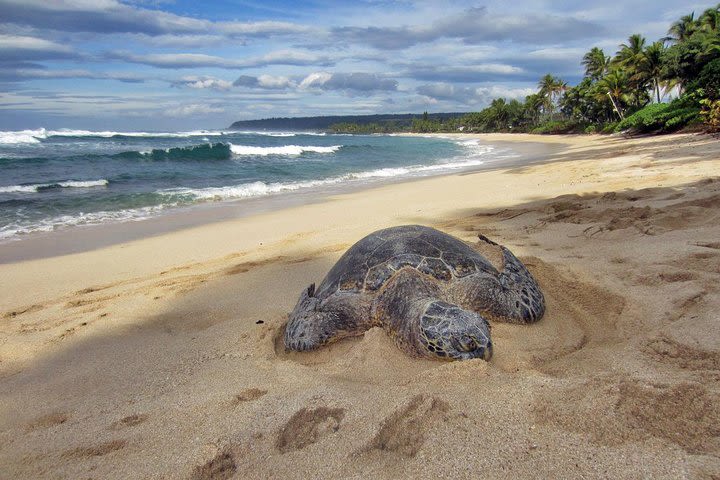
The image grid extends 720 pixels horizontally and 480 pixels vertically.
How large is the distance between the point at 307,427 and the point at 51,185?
17.8 meters

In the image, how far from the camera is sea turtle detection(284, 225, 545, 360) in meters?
3.31

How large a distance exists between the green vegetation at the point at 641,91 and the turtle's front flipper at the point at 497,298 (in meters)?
20.9

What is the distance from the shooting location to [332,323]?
3578mm

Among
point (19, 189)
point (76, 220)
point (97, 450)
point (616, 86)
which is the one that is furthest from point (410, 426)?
point (616, 86)

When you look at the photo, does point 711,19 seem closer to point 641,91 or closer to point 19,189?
point 641,91

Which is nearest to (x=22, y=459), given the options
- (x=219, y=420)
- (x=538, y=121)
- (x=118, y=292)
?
(x=219, y=420)

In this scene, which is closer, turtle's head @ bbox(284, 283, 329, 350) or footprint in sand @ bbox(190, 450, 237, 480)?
footprint in sand @ bbox(190, 450, 237, 480)

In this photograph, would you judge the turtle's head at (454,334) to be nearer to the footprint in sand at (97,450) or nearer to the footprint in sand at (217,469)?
the footprint in sand at (217,469)

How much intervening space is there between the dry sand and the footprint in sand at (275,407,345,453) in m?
0.01

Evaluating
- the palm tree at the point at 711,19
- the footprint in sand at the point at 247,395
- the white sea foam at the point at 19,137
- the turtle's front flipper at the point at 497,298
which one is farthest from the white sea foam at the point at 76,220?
the palm tree at the point at 711,19

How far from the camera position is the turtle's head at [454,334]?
2.85 m

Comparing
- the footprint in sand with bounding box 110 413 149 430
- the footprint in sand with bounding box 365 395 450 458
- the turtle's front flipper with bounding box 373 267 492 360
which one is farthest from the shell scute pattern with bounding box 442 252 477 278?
the footprint in sand with bounding box 110 413 149 430

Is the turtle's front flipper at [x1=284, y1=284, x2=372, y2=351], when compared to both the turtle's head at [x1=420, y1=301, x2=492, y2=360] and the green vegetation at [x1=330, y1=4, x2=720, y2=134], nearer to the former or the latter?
the turtle's head at [x1=420, y1=301, x2=492, y2=360]

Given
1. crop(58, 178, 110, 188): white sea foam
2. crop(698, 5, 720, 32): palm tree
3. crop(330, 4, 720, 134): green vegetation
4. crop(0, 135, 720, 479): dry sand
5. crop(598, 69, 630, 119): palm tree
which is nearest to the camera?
Answer: crop(0, 135, 720, 479): dry sand
